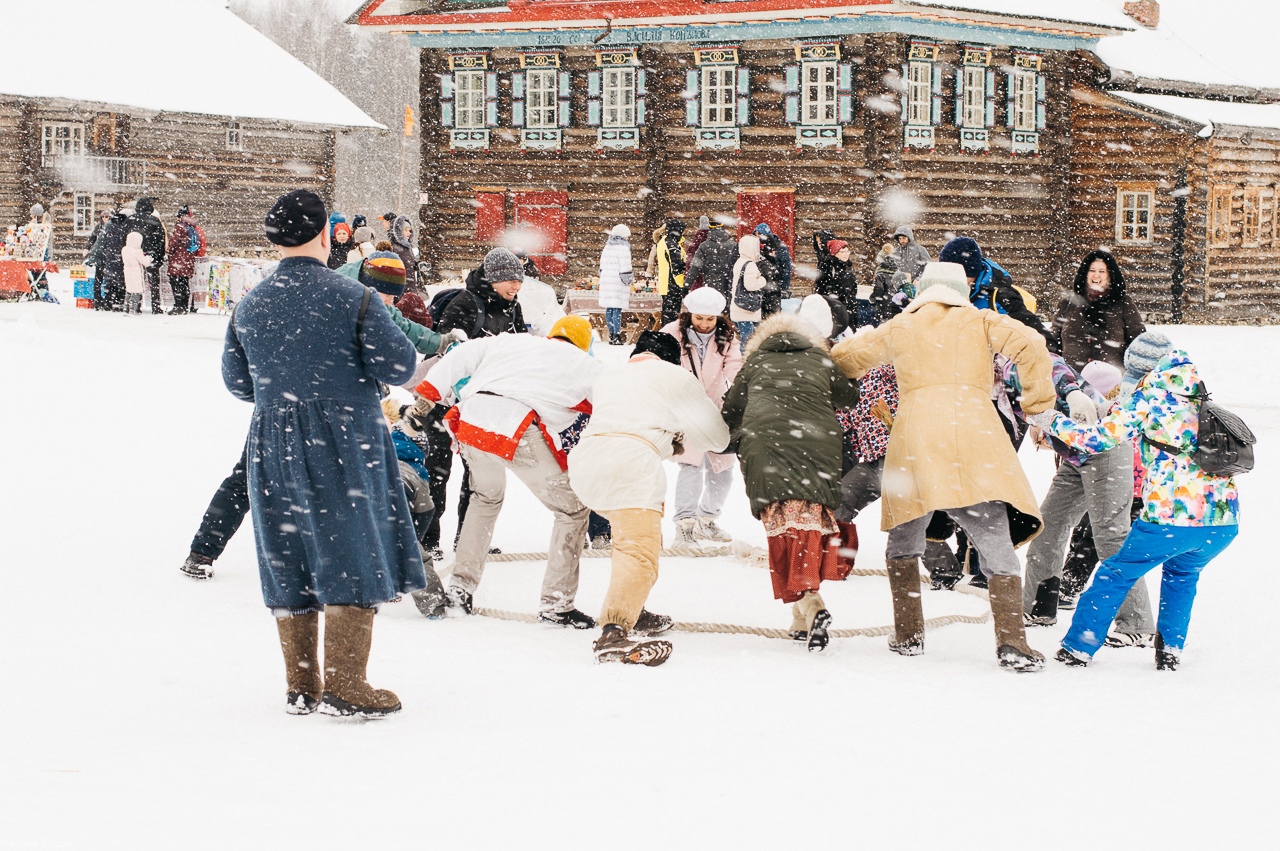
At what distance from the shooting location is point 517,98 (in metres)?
25.5

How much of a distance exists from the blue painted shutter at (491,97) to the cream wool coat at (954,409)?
2040 cm

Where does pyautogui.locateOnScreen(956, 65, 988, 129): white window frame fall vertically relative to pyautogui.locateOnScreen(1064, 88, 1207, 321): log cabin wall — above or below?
above

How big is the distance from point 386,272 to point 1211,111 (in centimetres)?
2084

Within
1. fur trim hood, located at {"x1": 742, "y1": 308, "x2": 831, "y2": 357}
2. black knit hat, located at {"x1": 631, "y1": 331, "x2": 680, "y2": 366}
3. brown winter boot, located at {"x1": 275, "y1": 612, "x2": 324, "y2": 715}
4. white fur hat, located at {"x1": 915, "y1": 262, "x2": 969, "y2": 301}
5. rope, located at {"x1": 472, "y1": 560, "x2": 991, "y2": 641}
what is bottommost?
rope, located at {"x1": 472, "y1": 560, "x2": 991, "y2": 641}

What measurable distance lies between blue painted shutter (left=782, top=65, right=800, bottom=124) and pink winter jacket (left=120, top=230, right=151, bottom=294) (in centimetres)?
1025

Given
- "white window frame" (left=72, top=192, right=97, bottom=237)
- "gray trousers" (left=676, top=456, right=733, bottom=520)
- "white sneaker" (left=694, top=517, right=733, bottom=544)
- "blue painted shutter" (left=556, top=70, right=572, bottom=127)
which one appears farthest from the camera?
"white window frame" (left=72, top=192, right=97, bottom=237)

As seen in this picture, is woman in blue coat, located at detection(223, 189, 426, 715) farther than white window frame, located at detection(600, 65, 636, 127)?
No

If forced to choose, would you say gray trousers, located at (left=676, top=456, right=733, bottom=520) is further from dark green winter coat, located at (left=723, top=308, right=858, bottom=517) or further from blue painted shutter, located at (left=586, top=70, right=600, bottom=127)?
blue painted shutter, located at (left=586, top=70, right=600, bottom=127)

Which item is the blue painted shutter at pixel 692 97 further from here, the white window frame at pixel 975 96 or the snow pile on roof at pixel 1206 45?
the snow pile on roof at pixel 1206 45

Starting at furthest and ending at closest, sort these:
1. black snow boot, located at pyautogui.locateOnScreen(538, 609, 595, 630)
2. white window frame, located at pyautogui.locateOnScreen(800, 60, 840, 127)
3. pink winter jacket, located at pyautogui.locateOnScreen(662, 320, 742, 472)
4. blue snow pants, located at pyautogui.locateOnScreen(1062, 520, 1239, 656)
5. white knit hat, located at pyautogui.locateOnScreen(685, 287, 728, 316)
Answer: white window frame, located at pyautogui.locateOnScreen(800, 60, 840, 127) < pink winter jacket, located at pyautogui.locateOnScreen(662, 320, 742, 472) < white knit hat, located at pyautogui.locateOnScreen(685, 287, 728, 316) < black snow boot, located at pyautogui.locateOnScreen(538, 609, 595, 630) < blue snow pants, located at pyautogui.locateOnScreen(1062, 520, 1239, 656)

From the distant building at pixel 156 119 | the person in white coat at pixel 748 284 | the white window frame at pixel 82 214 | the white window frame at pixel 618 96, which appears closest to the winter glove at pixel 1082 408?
the person in white coat at pixel 748 284

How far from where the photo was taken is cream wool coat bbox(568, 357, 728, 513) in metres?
6.07

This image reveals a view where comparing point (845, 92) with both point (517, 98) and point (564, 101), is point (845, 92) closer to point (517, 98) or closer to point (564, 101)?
point (564, 101)

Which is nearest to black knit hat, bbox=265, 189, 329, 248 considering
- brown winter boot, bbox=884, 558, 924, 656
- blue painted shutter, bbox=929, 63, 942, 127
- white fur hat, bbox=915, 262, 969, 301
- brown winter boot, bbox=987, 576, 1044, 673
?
white fur hat, bbox=915, 262, 969, 301
